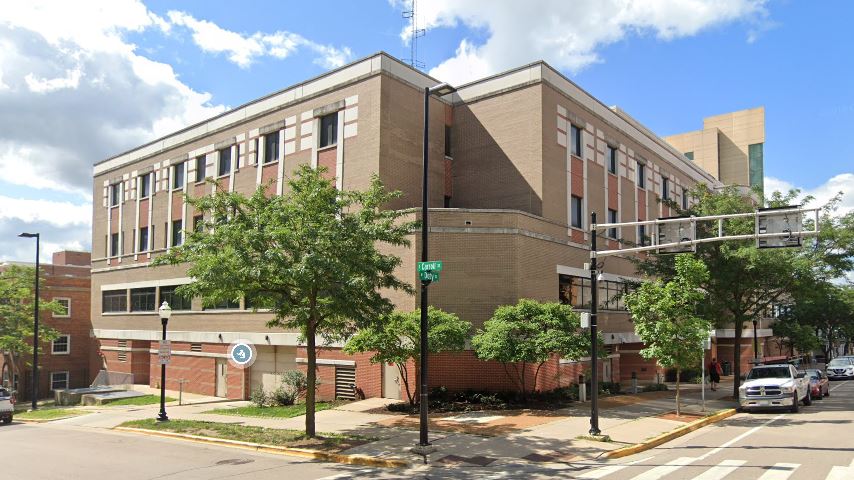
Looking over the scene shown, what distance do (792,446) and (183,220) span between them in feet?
Answer: 112

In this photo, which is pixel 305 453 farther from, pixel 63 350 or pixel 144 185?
pixel 63 350

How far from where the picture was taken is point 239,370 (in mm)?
33500

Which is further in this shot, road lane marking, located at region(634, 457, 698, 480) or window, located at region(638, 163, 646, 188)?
window, located at region(638, 163, 646, 188)

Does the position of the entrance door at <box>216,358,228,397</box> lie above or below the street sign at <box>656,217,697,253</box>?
below

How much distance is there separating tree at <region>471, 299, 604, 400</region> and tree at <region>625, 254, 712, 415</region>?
212 cm

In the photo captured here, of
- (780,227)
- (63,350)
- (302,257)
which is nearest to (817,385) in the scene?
(780,227)

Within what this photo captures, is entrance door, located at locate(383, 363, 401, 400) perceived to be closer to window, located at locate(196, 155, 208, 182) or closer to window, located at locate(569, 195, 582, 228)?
window, located at locate(569, 195, 582, 228)

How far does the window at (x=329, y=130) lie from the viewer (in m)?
31.0

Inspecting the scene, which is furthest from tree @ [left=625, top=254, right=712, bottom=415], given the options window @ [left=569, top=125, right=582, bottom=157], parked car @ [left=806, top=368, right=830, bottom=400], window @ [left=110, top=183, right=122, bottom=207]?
window @ [left=110, top=183, right=122, bottom=207]

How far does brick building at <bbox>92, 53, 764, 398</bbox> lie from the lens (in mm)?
25719

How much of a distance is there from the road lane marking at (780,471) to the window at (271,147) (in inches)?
1040

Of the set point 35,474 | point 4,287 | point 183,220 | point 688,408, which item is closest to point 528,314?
point 688,408

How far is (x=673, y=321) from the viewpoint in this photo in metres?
22.6

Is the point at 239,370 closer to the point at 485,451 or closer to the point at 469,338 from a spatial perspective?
the point at 469,338
